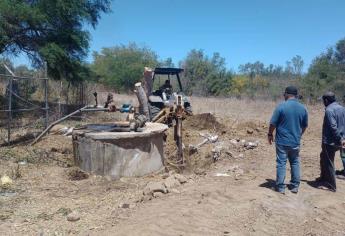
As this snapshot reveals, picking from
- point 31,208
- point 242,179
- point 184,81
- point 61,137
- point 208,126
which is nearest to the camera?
point 31,208

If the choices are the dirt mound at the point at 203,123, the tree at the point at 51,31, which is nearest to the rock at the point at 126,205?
the dirt mound at the point at 203,123

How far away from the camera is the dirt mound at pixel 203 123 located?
1565 centimetres

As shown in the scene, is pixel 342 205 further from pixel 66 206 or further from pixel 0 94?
pixel 0 94

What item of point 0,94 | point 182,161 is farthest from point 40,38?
point 182,161

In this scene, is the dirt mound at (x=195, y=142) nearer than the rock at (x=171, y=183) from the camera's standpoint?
No

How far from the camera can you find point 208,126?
618 inches

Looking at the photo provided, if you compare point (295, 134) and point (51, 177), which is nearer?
point (295, 134)

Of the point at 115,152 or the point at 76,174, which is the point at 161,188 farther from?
the point at 76,174

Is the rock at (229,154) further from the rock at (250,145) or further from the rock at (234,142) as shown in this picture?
the rock at (234,142)

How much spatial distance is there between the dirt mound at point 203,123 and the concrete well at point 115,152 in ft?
22.0

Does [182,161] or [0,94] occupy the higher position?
[0,94]

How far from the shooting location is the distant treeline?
34.0 metres

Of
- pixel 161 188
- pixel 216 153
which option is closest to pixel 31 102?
pixel 216 153

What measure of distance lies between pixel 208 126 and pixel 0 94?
8510mm
